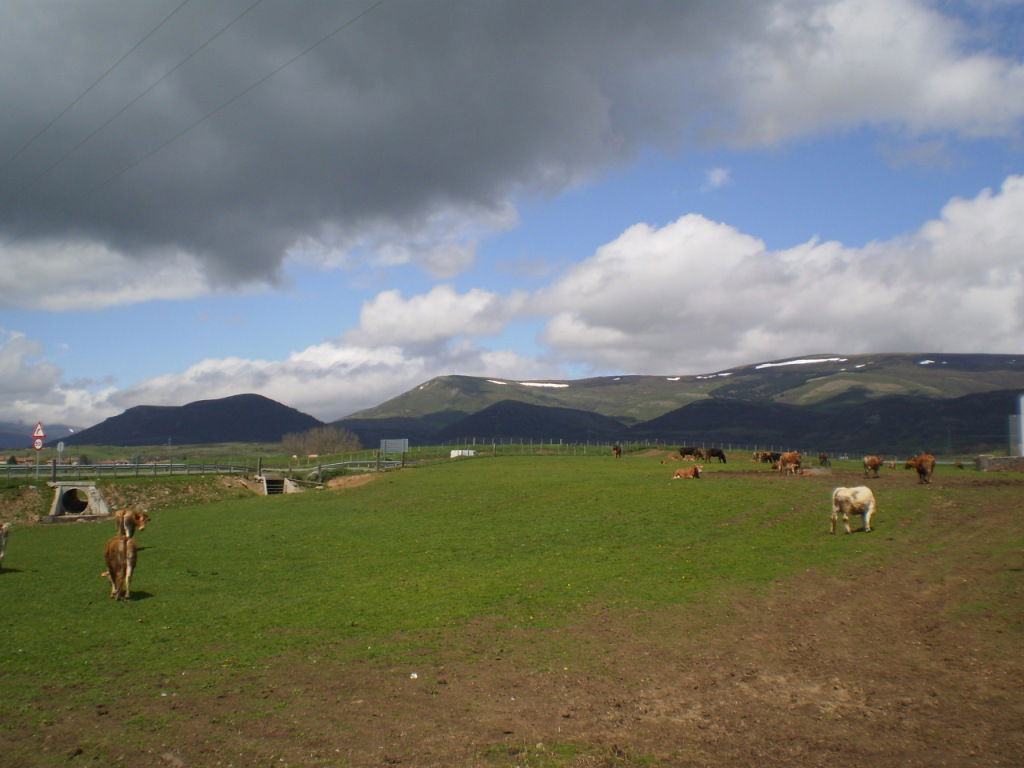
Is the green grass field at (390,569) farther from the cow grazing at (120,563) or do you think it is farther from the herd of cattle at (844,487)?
the herd of cattle at (844,487)

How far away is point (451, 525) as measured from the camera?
33.8 m

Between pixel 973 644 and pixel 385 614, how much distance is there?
40.6ft

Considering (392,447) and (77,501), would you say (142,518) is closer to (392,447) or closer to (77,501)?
(77,501)

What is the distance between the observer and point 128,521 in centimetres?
2720

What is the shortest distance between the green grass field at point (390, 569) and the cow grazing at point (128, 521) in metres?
1.23

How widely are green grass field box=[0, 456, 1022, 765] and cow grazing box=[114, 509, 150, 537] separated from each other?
1229 mm

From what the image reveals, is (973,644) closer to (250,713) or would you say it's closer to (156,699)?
(250,713)

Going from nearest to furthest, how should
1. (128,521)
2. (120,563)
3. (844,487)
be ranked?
(120,563), (128,521), (844,487)

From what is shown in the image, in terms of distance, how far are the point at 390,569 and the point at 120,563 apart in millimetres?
7913

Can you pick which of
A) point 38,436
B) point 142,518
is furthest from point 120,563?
point 38,436

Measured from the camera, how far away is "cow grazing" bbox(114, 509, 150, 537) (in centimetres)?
2531

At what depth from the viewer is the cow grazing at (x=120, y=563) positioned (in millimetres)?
19875

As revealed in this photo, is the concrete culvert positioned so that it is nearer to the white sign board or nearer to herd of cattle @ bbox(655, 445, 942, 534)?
herd of cattle @ bbox(655, 445, 942, 534)

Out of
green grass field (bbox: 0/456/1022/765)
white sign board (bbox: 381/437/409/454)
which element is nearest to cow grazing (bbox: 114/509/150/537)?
green grass field (bbox: 0/456/1022/765)
